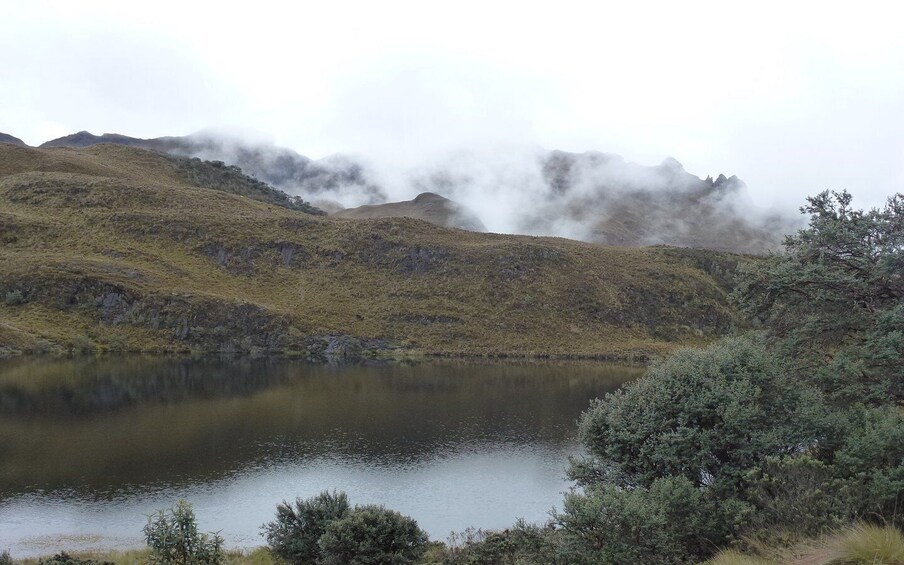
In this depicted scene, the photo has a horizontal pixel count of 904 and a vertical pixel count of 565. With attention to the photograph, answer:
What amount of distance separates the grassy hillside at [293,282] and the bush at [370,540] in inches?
3524

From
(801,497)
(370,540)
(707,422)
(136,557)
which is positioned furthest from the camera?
(136,557)

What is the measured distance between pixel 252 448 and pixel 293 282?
87.1m

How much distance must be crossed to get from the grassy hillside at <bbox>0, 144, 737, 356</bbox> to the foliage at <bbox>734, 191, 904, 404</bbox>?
303 feet

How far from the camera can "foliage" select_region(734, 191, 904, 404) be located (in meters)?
20.3

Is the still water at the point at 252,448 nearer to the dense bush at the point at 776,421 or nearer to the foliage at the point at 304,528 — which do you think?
the foliage at the point at 304,528

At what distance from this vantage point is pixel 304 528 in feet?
68.8

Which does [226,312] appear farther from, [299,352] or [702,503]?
[702,503]

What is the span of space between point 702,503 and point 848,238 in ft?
39.4

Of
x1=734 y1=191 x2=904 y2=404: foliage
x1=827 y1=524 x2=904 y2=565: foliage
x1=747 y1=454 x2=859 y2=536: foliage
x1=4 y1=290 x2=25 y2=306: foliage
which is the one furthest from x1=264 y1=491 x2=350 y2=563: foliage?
x1=4 y1=290 x2=25 y2=306: foliage

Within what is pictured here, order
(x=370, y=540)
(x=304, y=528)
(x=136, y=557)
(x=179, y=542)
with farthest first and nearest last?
(x=136, y=557) < (x=304, y=528) < (x=370, y=540) < (x=179, y=542)

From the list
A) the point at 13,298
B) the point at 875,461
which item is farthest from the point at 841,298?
the point at 13,298

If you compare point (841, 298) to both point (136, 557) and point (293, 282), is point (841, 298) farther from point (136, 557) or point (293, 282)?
point (293, 282)

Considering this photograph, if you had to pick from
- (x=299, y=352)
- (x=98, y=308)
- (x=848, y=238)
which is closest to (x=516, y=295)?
(x=299, y=352)

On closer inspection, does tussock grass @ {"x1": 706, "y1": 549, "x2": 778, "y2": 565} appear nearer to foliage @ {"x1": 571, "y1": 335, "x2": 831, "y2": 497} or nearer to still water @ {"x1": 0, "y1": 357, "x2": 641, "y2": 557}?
foliage @ {"x1": 571, "y1": 335, "x2": 831, "y2": 497}
